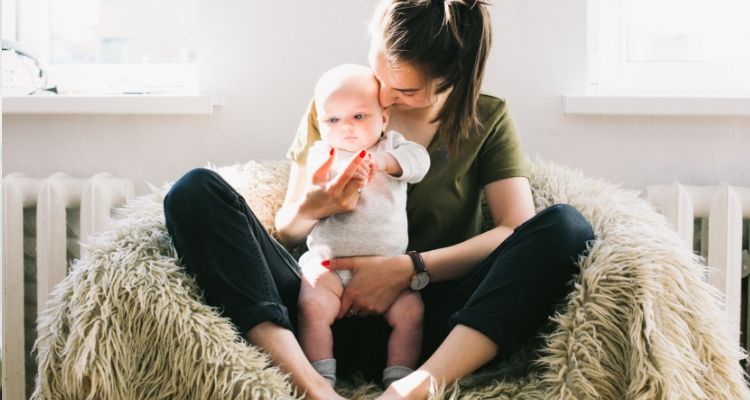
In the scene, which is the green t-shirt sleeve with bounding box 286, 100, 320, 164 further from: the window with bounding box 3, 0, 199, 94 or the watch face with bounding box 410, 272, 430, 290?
the window with bounding box 3, 0, 199, 94

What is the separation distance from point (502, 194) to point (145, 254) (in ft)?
2.10

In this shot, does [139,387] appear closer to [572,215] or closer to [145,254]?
[145,254]

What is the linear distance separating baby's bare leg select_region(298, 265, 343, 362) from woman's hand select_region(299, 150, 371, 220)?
0.10 m

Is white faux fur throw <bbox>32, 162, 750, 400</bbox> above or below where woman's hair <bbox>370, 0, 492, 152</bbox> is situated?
below

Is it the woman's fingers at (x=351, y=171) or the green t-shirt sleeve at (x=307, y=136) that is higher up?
the green t-shirt sleeve at (x=307, y=136)

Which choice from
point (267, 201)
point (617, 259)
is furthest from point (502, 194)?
point (267, 201)

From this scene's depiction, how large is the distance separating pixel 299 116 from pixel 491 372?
0.91m

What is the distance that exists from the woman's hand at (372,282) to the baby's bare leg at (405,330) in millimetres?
19

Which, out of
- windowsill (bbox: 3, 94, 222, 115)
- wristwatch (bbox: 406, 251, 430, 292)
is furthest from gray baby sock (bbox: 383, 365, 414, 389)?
windowsill (bbox: 3, 94, 222, 115)

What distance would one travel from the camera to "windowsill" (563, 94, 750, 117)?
5.68 feet

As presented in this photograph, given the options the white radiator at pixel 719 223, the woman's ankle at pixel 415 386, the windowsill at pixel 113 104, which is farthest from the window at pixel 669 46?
the woman's ankle at pixel 415 386

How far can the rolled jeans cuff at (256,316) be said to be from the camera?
3.69 ft

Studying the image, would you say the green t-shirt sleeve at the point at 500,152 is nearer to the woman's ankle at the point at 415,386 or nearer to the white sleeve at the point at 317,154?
the white sleeve at the point at 317,154

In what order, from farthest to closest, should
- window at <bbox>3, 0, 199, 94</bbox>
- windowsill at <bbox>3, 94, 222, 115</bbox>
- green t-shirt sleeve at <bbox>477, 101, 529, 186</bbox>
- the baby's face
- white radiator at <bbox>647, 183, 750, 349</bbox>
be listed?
window at <bbox>3, 0, 199, 94</bbox>, windowsill at <bbox>3, 94, 222, 115</bbox>, white radiator at <bbox>647, 183, 750, 349</bbox>, green t-shirt sleeve at <bbox>477, 101, 529, 186</bbox>, the baby's face
